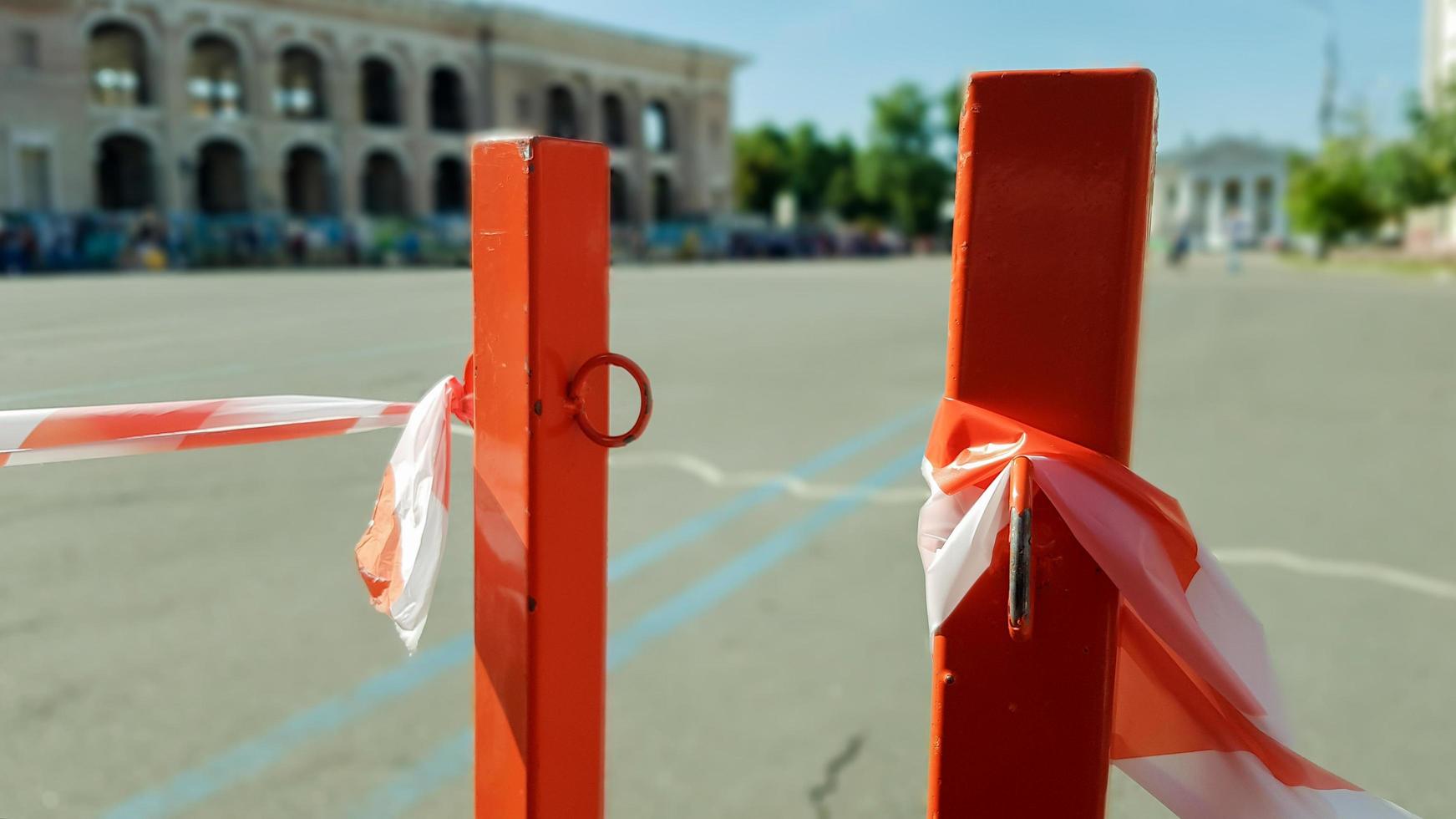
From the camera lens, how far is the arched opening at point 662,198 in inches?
2393

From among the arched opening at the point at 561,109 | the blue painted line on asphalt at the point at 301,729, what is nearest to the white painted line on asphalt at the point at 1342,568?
the blue painted line on asphalt at the point at 301,729

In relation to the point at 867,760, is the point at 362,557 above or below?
above

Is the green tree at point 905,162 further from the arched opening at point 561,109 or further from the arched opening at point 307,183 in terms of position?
the arched opening at point 307,183

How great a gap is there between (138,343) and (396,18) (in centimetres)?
4849

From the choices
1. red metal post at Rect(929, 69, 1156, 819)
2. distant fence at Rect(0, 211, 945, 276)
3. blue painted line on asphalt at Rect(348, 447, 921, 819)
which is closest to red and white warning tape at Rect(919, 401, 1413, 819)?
red metal post at Rect(929, 69, 1156, 819)

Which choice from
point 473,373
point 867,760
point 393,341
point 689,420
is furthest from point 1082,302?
point 689,420

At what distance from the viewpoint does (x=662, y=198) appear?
204 feet

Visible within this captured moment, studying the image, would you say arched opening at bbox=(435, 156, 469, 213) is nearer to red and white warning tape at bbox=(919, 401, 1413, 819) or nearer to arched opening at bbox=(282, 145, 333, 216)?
arched opening at bbox=(282, 145, 333, 216)

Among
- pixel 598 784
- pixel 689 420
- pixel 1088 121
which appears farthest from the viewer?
pixel 689 420

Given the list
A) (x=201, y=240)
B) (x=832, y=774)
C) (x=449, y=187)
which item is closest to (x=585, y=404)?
(x=832, y=774)

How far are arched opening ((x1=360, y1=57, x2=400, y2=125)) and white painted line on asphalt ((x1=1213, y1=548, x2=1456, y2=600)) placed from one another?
157 feet

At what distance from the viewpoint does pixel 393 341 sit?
98.5 inches

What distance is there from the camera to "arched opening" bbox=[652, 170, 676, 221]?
60.8 m

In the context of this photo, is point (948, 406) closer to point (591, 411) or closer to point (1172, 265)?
point (591, 411)
